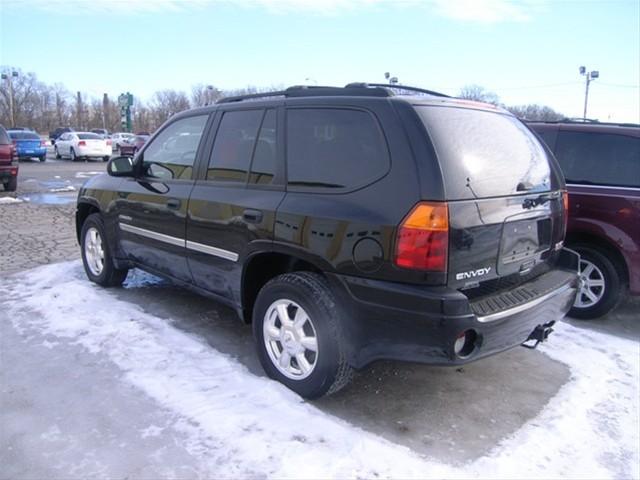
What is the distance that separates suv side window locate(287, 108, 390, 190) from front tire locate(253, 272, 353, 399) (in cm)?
61

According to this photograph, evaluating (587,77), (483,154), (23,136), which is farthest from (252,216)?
(587,77)

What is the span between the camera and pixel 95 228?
5.16 meters

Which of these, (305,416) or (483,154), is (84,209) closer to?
(305,416)

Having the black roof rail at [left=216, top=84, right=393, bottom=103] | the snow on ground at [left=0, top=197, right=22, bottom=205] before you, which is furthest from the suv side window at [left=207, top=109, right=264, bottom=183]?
the snow on ground at [left=0, top=197, right=22, bottom=205]

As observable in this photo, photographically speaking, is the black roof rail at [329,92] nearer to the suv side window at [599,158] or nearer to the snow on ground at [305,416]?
the snow on ground at [305,416]

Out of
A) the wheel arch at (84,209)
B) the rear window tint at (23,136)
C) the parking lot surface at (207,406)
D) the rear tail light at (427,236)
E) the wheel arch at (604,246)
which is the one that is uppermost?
the rear window tint at (23,136)

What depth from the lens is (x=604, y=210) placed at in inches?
183

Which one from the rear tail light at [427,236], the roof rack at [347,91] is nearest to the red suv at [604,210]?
the roof rack at [347,91]

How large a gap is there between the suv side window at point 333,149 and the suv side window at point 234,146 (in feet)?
1.27

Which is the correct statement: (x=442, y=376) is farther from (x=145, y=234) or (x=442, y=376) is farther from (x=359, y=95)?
(x=145, y=234)

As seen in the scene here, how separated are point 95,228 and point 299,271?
293 centimetres

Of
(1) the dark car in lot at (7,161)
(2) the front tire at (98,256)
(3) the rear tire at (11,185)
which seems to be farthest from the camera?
(3) the rear tire at (11,185)

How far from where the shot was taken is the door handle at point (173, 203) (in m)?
4.00

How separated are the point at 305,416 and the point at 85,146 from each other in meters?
26.9
